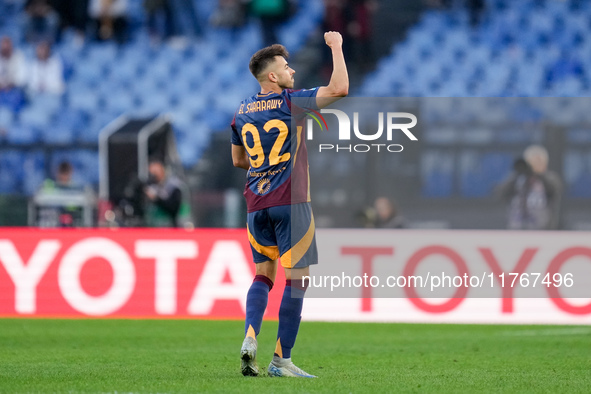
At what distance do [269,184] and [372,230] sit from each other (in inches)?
150

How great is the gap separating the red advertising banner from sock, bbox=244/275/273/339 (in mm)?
3691

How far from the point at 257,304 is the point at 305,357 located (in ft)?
4.56

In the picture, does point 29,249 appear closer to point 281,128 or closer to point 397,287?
point 397,287

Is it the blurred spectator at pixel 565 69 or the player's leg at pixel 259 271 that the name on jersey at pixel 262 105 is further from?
the blurred spectator at pixel 565 69

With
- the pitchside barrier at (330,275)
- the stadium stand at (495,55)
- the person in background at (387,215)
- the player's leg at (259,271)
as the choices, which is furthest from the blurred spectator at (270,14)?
the player's leg at (259,271)

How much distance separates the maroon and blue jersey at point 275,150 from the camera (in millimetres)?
4930

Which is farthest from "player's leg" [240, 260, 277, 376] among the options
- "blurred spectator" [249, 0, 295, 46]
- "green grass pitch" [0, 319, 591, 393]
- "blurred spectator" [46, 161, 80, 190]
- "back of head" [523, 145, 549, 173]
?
"blurred spectator" [249, 0, 295, 46]

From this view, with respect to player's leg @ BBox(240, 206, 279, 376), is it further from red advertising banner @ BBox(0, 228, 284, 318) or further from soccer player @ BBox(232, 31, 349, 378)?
red advertising banner @ BBox(0, 228, 284, 318)

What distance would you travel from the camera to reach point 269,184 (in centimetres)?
498

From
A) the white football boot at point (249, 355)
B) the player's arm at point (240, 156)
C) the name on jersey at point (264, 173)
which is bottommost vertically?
the white football boot at point (249, 355)

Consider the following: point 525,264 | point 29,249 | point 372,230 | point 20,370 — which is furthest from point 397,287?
point 20,370

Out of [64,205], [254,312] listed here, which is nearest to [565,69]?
[64,205]

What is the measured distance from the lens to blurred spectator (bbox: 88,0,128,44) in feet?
49.4

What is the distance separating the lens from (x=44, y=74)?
47.3 ft
